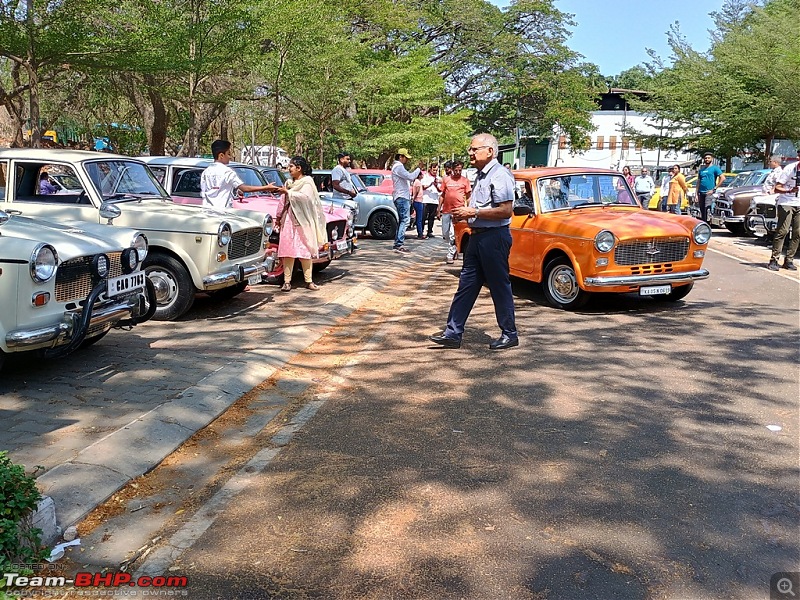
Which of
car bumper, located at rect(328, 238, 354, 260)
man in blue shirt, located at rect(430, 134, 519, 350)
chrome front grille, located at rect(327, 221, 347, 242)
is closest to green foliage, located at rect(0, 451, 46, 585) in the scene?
man in blue shirt, located at rect(430, 134, 519, 350)

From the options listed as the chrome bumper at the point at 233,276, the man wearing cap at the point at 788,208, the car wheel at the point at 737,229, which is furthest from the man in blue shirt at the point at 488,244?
the car wheel at the point at 737,229

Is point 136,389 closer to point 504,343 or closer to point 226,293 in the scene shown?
point 504,343

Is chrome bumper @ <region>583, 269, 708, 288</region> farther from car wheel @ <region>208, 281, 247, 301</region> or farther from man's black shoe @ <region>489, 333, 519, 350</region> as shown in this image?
car wheel @ <region>208, 281, 247, 301</region>

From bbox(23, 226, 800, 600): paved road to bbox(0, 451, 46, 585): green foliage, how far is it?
0.26 metres

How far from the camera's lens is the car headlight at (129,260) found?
6426mm

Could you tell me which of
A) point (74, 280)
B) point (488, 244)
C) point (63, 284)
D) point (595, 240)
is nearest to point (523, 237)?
point (595, 240)

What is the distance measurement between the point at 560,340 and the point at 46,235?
476 centimetres

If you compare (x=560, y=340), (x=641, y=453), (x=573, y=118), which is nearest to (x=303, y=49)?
(x=560, y=340)

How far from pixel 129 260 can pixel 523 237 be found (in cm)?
509

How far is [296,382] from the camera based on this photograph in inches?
253

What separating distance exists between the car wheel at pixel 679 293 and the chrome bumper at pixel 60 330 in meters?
6.52

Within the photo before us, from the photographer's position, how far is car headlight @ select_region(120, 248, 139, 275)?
21.1 ft

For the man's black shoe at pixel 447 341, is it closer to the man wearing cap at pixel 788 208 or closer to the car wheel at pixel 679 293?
the car wheel at pixel 679 293

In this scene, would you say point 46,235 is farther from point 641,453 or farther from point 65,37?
point 65,37
